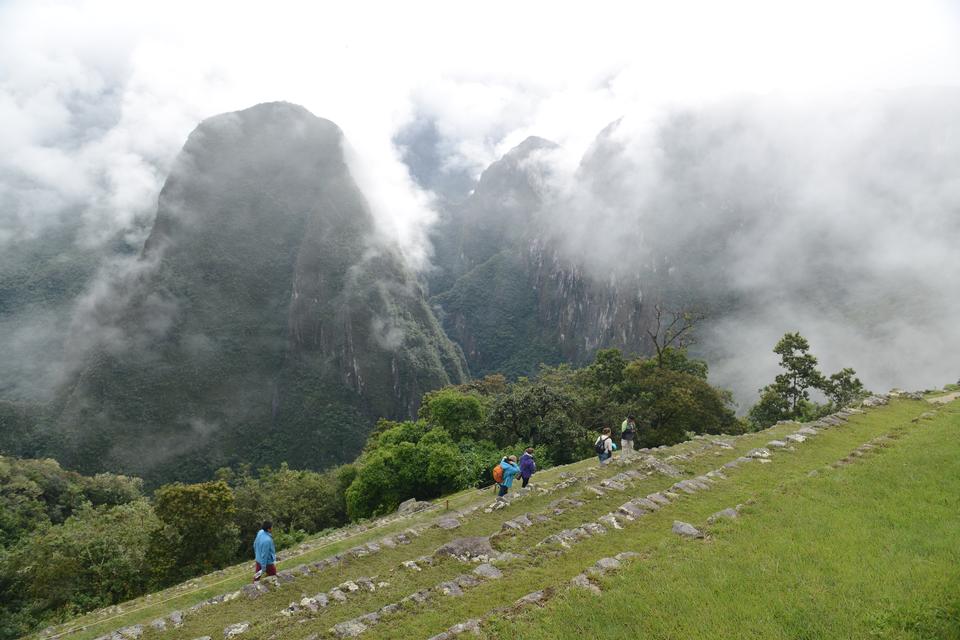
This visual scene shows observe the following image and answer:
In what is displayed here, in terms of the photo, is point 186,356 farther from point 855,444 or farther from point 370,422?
point 855,444

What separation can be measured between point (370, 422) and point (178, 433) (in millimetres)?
38344

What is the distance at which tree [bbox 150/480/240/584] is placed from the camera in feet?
78.7

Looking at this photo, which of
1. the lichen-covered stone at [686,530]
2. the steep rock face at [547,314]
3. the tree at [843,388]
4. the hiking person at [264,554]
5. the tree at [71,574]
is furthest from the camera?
the steep rock face at [547,314]

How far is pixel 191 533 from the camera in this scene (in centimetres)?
2498

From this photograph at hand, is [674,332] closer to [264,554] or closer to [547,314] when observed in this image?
[264,554]

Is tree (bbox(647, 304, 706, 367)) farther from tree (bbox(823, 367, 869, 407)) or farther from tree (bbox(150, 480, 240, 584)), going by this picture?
tree (bbox(150, 480, 240, 584))

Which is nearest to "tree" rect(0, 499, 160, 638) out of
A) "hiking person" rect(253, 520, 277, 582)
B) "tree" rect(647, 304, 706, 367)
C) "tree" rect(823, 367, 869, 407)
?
"hiking person" rect(253, 520, 277, 582)

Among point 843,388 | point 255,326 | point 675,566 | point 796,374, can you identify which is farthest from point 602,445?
point 255,326

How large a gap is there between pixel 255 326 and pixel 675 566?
139148 millimetres

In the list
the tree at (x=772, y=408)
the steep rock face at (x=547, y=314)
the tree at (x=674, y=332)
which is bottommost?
the tree at (x=772, y=408)

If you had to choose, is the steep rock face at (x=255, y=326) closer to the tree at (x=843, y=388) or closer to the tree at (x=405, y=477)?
the tree at (x=405, y=477)

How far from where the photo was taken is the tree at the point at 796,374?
35.8 meters

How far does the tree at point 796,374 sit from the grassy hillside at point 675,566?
21593 mm

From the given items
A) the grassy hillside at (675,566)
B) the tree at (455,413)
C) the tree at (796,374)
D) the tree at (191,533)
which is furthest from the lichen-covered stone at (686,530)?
the tree at (796,374)
